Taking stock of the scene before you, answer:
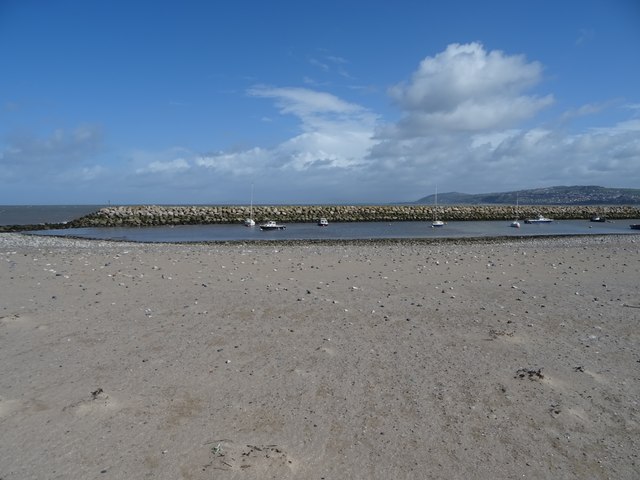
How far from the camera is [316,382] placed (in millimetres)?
6359

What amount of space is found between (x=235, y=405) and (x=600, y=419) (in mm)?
4504

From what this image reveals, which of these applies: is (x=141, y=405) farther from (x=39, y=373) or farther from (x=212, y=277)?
(x=212, y=277)

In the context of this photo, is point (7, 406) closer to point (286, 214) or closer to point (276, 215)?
point (276, 215)

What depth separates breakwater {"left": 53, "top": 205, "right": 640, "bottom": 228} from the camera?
69.3 meters

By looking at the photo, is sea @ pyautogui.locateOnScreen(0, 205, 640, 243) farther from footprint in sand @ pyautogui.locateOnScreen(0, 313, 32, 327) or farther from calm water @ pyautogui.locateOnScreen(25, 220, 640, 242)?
footprint in sand @ pyautogui.locateOnScreen(0, 313, 32, 327)

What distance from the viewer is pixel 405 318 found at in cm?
943

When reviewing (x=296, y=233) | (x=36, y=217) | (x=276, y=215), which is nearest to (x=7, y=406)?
(x=296, y=233)

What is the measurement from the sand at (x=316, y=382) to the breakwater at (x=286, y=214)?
58460 millimetres

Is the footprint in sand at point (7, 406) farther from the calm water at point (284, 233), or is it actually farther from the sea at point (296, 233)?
the calm water at point (284, 233)

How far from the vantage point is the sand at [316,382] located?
15.2ft

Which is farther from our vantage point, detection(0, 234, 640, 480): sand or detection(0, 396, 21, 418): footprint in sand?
detection(0, 396, 21, 418): footprint in sand

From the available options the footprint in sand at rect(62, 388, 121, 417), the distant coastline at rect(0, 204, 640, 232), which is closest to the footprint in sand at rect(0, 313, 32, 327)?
the footprint in sand at rect(62, 388, 121, 417)

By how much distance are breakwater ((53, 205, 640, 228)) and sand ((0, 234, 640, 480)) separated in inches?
2302

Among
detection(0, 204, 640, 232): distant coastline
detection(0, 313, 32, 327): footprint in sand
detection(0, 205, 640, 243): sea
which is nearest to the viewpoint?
detection(0, 313, 32, 327): footprint in sand
